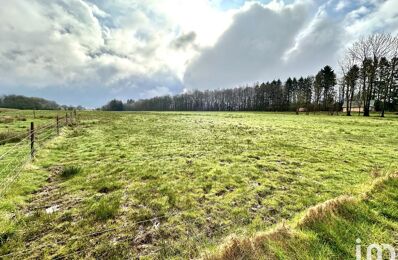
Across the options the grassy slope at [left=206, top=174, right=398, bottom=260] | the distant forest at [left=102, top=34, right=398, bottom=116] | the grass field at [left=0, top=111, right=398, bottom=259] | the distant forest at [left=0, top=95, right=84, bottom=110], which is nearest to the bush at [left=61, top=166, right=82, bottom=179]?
the grass field at [left=0, top=111, right=398, bottom=259]

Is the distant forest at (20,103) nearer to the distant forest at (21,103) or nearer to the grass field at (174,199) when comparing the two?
the distant forest at (21,103)

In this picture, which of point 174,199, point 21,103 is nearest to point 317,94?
point 174,199

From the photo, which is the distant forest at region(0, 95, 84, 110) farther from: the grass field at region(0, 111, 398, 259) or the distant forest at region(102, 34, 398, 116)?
the grass field at region(0, 111, 398, 259)

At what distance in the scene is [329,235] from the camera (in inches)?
144

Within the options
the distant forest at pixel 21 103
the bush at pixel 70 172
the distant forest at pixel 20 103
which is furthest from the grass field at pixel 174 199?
the distant forest at pixel 20 103

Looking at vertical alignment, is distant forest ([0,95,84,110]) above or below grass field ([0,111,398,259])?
above

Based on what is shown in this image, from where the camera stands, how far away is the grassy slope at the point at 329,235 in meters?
3.26

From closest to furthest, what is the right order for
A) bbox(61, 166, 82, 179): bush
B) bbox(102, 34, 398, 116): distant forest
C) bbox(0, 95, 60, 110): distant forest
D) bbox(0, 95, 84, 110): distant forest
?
bbox(61, 166, 82, 179): bush, bbox(102, 34, 398, 116): distant forest, bbox(0, 95, 84, 110): distant forest, bbox(0, 95, 60, 110): distant forest

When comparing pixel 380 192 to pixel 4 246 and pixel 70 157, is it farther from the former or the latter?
pixel 70 157

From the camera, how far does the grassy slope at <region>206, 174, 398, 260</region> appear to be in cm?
326

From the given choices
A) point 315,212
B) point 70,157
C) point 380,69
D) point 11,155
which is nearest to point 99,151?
point 70,157

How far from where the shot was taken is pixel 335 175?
7.37 m

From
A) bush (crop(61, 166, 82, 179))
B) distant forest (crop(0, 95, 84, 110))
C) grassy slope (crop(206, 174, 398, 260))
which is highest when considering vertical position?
distant forest (crop(0, 95, 84, 110))

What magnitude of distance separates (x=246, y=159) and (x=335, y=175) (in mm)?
3502
